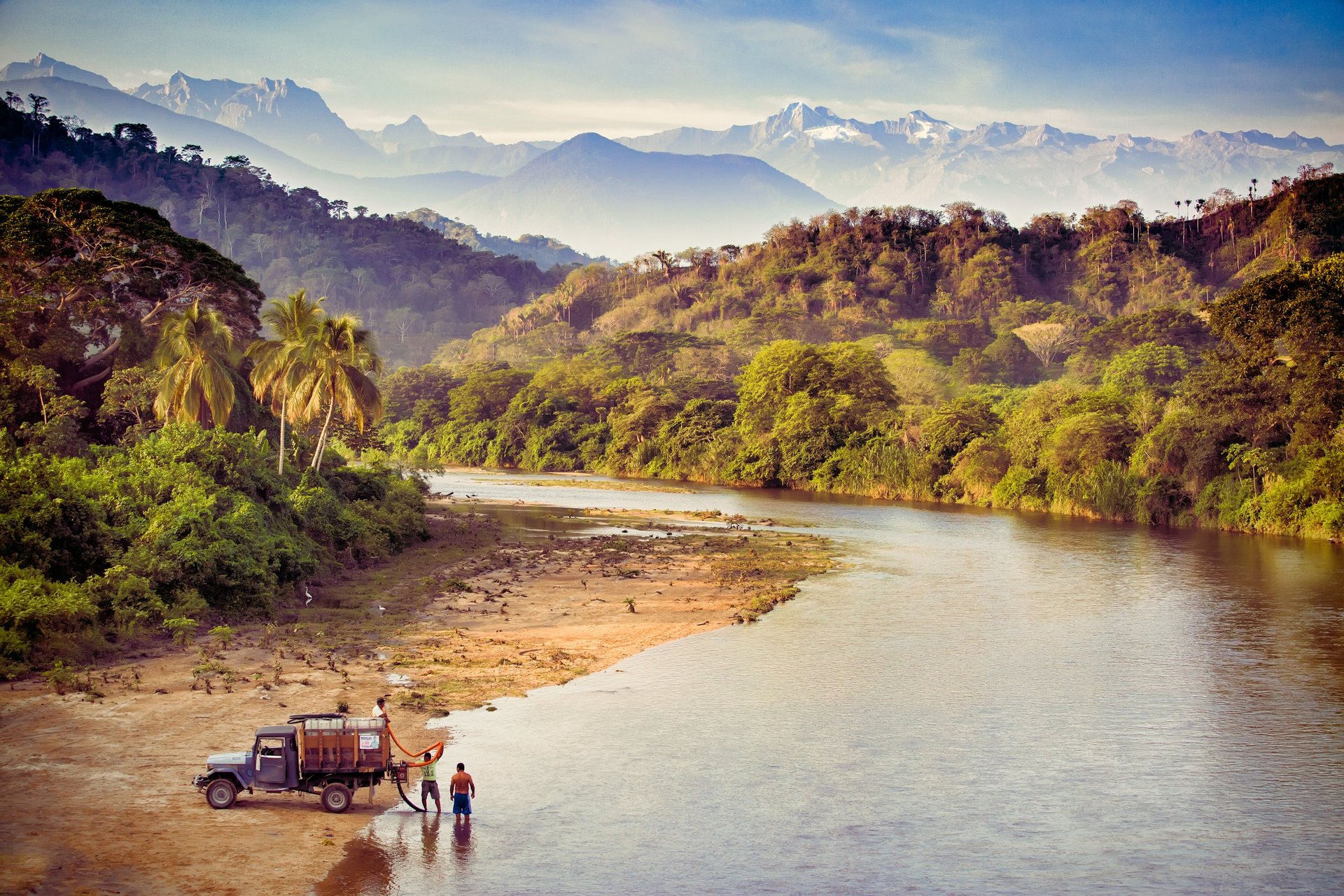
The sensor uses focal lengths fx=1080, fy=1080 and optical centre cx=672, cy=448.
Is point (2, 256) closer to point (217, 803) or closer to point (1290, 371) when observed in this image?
point (217, 803)

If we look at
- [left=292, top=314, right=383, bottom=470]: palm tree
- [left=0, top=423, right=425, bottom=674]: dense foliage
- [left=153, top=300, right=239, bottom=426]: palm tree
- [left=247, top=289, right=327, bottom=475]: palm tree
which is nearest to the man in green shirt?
[left=0, top=423, right=425, bottom=674]: dense foliage

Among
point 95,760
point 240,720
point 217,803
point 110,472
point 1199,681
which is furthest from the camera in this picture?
point 110,472

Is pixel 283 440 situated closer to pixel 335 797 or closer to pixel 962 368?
pixel 335 797

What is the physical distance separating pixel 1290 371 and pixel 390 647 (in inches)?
1572

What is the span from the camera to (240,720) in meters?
16.8

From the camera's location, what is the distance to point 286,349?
119ft

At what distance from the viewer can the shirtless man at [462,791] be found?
13.7 meters

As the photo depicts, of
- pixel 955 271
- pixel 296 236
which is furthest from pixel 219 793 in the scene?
pixel 296 236

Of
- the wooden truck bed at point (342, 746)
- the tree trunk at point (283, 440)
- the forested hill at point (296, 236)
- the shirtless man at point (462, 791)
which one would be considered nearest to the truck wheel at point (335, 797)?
the wooden truck bed at point (342, 746)

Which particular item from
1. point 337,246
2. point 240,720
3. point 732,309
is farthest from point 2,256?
point 337,246

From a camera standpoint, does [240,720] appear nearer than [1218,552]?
Yes

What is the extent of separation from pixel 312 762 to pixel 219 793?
1.15 m

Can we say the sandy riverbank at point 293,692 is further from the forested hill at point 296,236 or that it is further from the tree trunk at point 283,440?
the forested hill at point 296,236

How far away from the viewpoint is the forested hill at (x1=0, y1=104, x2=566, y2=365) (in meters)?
153
